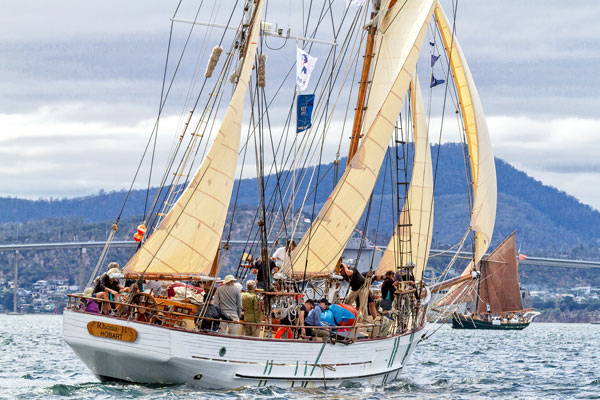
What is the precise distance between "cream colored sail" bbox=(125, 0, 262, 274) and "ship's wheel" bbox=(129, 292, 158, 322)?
73 centimetres

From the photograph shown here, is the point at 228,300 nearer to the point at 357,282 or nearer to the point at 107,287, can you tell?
the point at 107,287

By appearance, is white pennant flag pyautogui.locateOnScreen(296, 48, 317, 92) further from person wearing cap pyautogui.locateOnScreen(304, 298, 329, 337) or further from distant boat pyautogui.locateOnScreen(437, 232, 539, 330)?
distant boat pyautogui.locateOnScreen(437, 232, 539, 330)

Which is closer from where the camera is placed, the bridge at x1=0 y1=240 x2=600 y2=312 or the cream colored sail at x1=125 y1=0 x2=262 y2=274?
the cream colored sail at x1=125 y1=0 x2=262 y2=274

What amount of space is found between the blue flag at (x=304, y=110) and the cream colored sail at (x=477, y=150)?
13.5 feet

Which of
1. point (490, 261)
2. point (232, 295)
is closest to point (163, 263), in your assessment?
point (232, 295)

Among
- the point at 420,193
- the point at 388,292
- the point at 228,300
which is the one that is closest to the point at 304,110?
the point at 420,193

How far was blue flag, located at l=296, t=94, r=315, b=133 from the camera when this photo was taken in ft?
99.7

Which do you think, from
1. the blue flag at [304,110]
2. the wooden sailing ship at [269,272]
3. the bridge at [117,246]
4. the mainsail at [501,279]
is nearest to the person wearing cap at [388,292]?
the wooden sailing ship at [269,272]

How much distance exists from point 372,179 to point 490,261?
57.2m

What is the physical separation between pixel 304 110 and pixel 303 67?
138 cm

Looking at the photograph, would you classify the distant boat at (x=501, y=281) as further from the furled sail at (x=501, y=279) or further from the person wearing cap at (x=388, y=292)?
the person wearing cap at (x=388, y=292)

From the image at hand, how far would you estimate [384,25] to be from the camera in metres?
28.1

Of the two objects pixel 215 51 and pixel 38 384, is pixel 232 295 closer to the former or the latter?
pixel 38 384

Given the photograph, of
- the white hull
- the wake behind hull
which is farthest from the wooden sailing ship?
the wake behind hull
